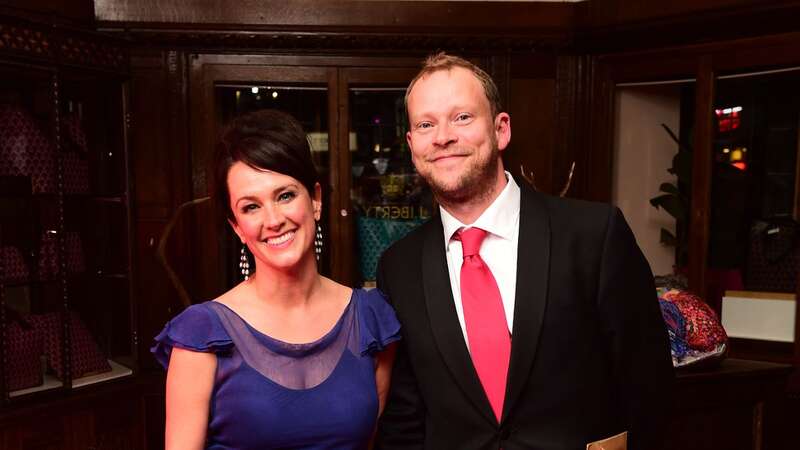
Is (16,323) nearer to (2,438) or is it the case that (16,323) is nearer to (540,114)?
(2,438)

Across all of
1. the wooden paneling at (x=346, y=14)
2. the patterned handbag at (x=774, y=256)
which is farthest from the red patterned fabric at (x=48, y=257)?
the patterned handbag at (x=774, y=256)

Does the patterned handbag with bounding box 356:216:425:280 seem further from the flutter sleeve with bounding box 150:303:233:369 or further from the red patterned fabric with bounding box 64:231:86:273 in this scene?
the flutter sleeve with bounding box 150:303:233:369

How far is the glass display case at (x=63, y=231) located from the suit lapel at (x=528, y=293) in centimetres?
238

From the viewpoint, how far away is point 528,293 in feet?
5.24

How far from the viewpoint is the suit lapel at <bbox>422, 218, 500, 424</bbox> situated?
158 cm

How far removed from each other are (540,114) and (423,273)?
252 cm

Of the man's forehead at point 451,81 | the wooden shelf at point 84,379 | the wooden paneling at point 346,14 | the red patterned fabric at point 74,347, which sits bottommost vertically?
the wooden shelf at point 84,379

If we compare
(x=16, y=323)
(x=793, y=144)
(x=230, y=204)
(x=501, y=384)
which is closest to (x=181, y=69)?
(x=16, y=323)

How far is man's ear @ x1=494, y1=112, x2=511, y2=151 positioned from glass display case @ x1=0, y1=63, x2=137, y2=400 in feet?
7.40

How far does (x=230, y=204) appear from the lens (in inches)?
60.7

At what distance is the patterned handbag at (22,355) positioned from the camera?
302 centimetres

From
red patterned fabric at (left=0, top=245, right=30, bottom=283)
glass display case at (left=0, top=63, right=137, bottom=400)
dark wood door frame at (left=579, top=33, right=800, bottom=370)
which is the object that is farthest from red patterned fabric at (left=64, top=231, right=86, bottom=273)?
dark wood door frame at (left=579, top=33, right=800, bottom=370)

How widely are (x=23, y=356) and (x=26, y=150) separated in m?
0.94

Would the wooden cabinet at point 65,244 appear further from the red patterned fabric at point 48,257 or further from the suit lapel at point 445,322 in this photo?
the suit lapel at point 445,322
